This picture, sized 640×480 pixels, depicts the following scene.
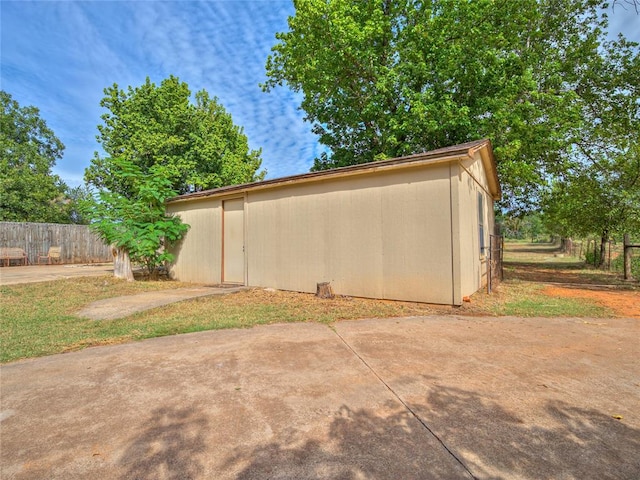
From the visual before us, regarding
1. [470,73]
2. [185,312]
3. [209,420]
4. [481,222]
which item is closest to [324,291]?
[185,312]

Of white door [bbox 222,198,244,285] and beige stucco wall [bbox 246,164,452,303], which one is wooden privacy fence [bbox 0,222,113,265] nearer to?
white door [bbox 222,198,244,285]

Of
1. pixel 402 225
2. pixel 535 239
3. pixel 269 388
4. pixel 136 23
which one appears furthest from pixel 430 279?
pixel 535 239

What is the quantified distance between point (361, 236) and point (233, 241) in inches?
167

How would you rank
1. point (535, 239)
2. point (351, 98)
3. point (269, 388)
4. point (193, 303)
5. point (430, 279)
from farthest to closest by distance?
point (535, 239) → point (351, 98) → point (193, 303) → point (430, 279) → point (269, 388)

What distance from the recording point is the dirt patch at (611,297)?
20.6ft

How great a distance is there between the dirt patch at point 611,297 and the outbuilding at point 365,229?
189cm

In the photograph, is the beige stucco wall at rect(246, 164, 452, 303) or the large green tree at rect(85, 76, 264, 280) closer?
the beige stucco wall at rect(246, 164, 452, 303)

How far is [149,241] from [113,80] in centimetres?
1302

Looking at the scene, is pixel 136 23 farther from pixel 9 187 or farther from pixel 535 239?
pixel 535 239

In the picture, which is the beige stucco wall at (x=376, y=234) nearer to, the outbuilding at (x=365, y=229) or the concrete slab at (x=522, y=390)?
the outbuilding at (x=365, y=229)

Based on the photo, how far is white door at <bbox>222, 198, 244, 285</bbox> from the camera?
9594mm

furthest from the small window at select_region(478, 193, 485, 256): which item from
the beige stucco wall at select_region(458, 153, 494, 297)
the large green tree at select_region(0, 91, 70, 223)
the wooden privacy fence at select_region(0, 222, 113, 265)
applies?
the large green tree at select_region(0, 91, 70, 223)

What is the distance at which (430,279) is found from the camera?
21.1ft

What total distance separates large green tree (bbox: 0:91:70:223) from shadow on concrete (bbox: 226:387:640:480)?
27377 millimetres
